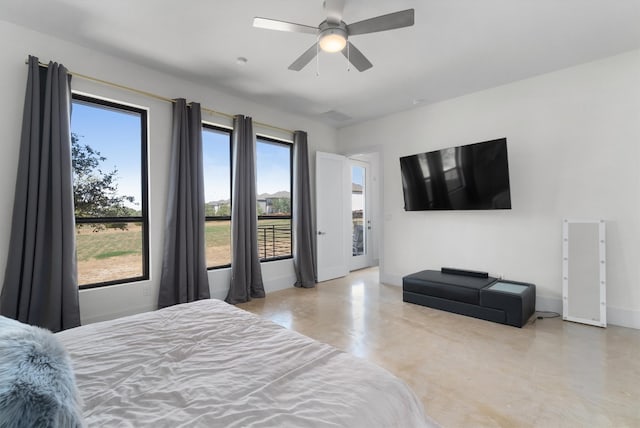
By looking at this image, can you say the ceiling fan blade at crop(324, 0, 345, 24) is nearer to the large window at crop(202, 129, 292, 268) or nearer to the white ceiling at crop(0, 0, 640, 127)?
the white ceiling at crop(0, 0, 640, 127)

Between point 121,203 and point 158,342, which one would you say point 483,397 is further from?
point 121,203

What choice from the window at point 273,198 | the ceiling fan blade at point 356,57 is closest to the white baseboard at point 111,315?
the window at point 273,198

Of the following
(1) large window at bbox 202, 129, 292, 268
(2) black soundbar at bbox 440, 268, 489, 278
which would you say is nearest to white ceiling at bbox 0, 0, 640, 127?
(1) large window at bbox 202, 129, 292, 268

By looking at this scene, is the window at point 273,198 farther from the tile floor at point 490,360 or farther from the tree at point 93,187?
the tree at point 93,187

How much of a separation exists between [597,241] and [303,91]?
12.8 feet

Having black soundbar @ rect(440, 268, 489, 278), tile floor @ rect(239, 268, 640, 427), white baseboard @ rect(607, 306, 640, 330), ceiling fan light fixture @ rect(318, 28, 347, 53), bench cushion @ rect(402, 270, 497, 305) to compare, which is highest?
ceiling fan light fixture @ rect(318, 28, 347, 53)

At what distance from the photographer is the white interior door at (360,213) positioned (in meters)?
6.50

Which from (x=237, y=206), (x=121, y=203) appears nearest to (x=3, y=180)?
(x=121, y=203)

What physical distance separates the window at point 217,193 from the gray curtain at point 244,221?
0.18 meters

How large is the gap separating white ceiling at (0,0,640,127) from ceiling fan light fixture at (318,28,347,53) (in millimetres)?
368

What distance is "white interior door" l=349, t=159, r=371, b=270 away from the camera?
650 cm

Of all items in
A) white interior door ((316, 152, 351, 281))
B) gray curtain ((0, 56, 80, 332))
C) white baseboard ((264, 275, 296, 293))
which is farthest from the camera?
white interior door ((316, 152, 351, 281))

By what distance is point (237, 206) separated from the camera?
4.00m

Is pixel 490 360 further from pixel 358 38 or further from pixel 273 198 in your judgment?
pixel 273 198
